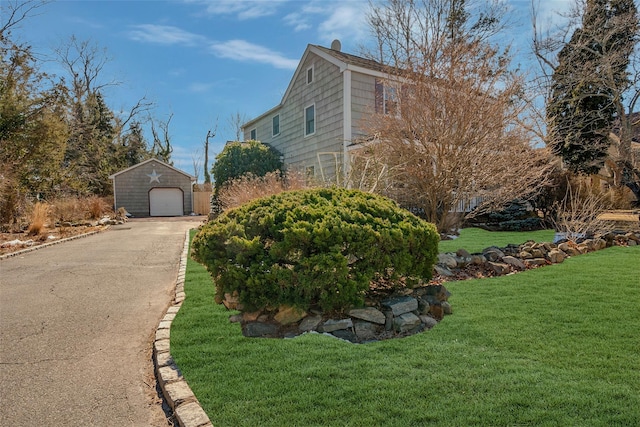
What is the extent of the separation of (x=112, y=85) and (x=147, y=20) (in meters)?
24.3

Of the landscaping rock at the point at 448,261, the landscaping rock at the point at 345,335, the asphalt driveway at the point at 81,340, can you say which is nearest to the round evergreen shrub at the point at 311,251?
the landscaping rock at the point at 345,335

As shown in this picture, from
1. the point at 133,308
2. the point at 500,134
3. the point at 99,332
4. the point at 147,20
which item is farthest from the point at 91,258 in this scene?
the point at 500,134

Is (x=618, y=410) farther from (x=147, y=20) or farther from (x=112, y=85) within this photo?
(x=112, y=85)

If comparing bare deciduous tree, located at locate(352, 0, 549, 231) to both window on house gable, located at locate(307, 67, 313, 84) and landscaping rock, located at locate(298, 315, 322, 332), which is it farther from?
window on house gable, located at locate(307, 67, 313, 84)

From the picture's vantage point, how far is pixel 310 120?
635 inches

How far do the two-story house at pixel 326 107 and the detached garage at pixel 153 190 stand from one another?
10.8 metres

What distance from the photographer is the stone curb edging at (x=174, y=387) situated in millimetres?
2400

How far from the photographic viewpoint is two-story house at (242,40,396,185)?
13.5 meters

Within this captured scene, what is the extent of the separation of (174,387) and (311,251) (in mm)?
1662

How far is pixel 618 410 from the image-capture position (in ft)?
7.65

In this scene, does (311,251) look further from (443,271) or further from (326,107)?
(326,107)

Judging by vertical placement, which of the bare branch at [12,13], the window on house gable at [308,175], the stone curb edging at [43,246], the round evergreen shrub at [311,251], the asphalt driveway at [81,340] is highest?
the bare branch at [12,13]

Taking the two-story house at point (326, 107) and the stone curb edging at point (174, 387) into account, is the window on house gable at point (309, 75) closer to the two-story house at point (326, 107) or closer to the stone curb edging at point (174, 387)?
the two-story house at point (326, 107)

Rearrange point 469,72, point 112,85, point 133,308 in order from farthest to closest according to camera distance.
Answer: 1. point 112,85
2. point 469,72
3. point 133,308
